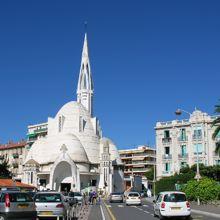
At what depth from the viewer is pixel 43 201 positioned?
71.6ft

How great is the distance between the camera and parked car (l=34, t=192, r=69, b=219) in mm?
21359

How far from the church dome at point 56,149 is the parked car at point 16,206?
7734 cm

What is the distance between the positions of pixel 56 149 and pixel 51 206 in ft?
264

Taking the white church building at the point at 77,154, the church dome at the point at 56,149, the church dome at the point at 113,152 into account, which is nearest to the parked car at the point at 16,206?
the white church building at the point at 77,154

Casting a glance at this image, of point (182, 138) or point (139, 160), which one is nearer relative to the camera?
point (182, 138)

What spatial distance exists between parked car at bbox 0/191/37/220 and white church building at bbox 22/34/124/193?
74.8m

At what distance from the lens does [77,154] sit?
99062 mm

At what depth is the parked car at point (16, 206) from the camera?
18.3m

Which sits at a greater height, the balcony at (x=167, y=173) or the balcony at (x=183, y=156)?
the balcony at (x=183, y=156)

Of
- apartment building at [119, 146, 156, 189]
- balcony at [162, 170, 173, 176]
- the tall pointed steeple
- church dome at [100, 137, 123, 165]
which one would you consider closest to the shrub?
balcony at [162, 170, 173, 176]

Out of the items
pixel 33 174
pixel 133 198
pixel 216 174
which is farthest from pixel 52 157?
pixel 133 198

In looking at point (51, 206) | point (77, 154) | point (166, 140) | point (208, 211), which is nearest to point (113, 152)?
point (77, 154)

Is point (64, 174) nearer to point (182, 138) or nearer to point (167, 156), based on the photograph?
point (167, 156)

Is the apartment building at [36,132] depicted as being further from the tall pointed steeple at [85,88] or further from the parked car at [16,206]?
the parked car at [16,206]
